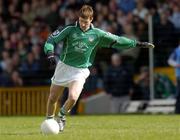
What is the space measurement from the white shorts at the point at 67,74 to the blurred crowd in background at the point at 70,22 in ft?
36.2

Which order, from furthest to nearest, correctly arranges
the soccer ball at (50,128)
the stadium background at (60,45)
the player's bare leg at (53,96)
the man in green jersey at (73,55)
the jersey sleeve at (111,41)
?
1. the stadium background at (60,45)
2. the jersey sleeve at (111,41)
3. the player's bare leg at (53,96)
4. the man in green jersey at (73,55)
5. the soccer ball at (50,128)

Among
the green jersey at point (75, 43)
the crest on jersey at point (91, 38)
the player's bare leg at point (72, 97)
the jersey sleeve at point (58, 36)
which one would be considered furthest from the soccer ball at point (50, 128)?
the crest on jersey at point (91, 38)

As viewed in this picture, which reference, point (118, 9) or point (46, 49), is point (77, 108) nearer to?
point (118, 9)

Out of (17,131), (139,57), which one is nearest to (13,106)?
(139,57)

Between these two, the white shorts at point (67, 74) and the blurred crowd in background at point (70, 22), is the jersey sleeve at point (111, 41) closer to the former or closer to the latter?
the white shorts at point (67, 74)

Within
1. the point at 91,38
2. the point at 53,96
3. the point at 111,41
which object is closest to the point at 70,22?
the point at 111,41

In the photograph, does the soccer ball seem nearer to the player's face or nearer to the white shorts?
the white shorts

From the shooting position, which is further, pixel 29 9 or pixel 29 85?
pixel 29 9

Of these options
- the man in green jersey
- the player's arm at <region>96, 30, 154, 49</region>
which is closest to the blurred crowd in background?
the player's arm at <region>96, 30, 154, 49</region>

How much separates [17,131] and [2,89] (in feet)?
41.4

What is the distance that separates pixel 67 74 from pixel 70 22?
1220 centimetres

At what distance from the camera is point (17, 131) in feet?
49.7

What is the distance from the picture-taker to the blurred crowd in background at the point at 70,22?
2630 centimetres

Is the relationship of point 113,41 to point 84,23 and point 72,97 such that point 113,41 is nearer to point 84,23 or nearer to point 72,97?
point 84,23
